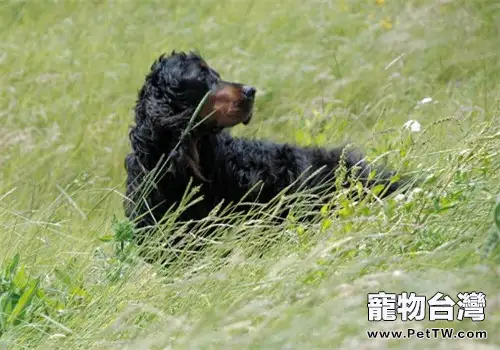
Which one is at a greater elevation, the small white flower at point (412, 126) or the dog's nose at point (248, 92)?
the dog's nose at point (248, 92)

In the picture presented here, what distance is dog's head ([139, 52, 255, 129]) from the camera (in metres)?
4.62

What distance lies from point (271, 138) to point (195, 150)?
73.9 inches

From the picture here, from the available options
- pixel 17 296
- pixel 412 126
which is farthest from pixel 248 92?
pixel 17 296

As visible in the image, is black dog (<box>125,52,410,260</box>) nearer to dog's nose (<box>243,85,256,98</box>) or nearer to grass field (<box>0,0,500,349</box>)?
dog's nose (<box>243,85,256,98</box>)

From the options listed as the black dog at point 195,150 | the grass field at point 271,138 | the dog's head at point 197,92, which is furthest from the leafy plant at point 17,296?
the dog's head at point 197,92

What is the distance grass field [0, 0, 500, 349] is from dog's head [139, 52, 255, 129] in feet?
1.90

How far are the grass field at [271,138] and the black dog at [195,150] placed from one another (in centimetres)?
30

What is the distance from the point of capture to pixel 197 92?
4.87 meters

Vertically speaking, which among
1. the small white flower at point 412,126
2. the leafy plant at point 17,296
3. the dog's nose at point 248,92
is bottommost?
the leafy plant at point 17,296

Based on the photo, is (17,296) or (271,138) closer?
(17,296)

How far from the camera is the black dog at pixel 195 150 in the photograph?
184 inches

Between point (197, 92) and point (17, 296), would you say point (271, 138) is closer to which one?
point (197, 92)

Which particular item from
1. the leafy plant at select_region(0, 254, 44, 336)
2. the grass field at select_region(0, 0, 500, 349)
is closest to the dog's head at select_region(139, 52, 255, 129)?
the grass field at select_region(0, 0, 500, 349)

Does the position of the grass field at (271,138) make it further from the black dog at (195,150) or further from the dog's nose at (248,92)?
the dog's nose at (248,92)
